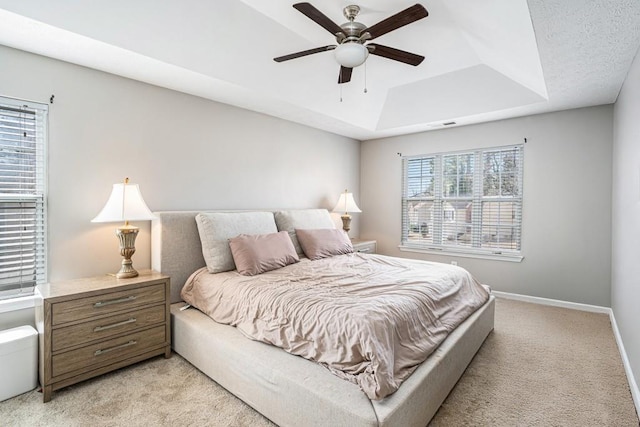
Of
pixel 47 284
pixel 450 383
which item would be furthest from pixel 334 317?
pixel 47 284

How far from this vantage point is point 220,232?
3.04 meters

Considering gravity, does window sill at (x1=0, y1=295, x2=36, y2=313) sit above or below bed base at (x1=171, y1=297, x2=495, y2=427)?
above

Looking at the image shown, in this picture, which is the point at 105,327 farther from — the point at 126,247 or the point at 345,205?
the point at 345,205

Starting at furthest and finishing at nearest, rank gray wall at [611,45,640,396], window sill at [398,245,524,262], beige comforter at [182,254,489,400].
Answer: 1. window sill at [398,245,524,262]
2. gray wall at [611,45,640,396]
3. beige comforter at [182,254,489,400]

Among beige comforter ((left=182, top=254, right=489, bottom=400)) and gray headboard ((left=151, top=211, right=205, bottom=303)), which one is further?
gray headboard ((left=151, top=211, right=205, bottom=303))

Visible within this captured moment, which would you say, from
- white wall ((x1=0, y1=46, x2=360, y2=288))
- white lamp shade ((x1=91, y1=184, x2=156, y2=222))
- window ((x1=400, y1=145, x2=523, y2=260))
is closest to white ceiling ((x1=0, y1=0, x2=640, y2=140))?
white wall ((x1=0, y1=46, x2=360, y2=288))

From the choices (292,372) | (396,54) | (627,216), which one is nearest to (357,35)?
Answer: (396,54)

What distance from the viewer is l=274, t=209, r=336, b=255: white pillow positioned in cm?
376

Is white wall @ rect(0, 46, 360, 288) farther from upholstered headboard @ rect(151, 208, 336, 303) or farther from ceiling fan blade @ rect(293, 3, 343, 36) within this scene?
ceiling fan blade @ rect(293, 3, 343, 36)

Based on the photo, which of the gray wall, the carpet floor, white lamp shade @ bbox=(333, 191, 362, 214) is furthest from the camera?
white lamp shade @ bbox=(333, 191, 362, 214)

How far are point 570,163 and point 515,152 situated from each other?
0.61m

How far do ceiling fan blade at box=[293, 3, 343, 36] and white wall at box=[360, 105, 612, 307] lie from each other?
3078 mm

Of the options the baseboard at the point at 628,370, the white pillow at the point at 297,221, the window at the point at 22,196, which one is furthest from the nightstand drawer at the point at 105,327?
the baseboard at the point at 628,370

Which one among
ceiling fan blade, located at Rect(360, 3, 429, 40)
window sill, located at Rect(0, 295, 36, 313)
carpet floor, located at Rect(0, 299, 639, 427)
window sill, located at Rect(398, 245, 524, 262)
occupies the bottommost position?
carpet floor, located at Rect(0, 299, 639, 427)
